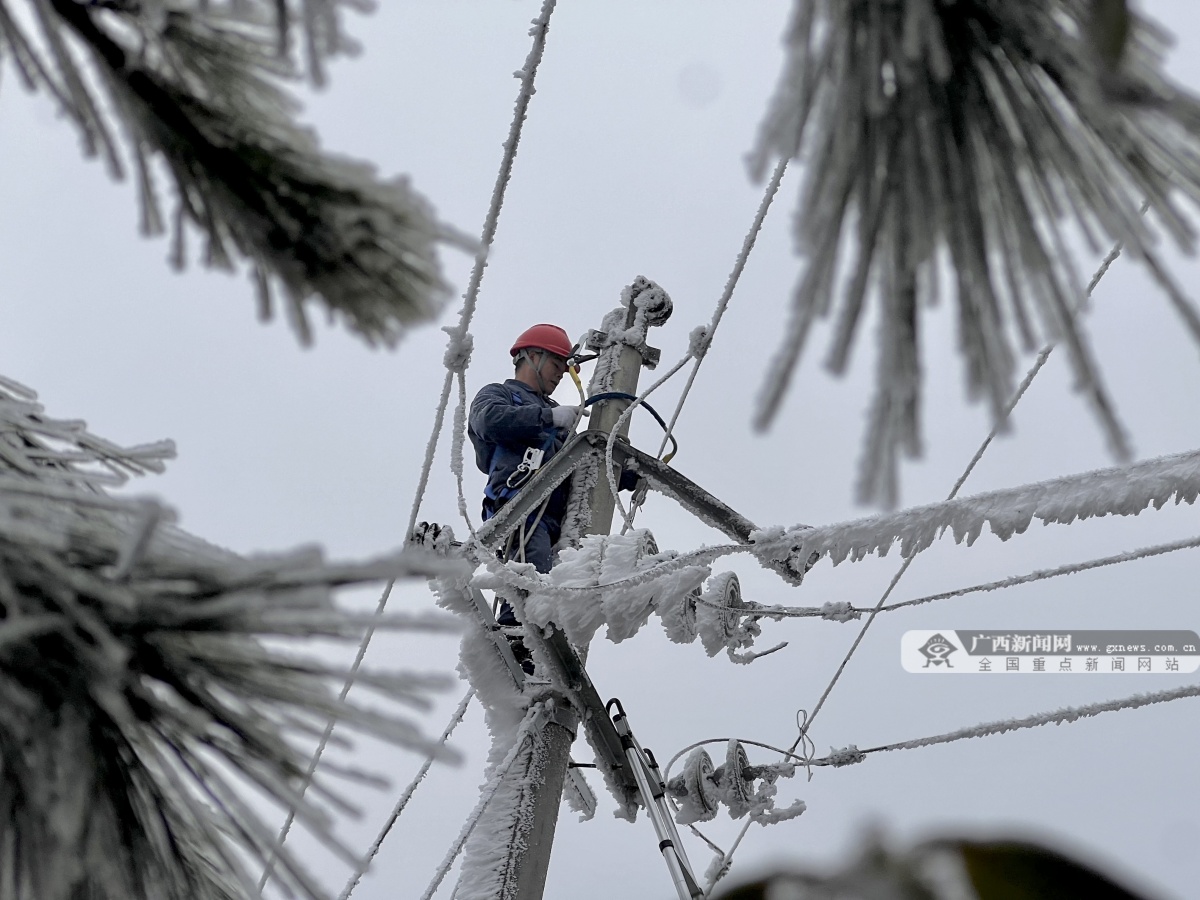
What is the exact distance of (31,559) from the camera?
1031mm

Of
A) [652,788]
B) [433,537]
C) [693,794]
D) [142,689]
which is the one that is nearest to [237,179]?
[142,689]

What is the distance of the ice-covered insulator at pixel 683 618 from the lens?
3650mm

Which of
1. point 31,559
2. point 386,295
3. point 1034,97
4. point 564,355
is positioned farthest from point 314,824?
point 564,355

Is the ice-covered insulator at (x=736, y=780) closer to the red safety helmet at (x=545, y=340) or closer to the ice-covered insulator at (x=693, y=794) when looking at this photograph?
the ice-covered insulator at (x=693, y=794)

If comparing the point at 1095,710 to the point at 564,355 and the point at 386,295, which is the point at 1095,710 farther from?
the point at 386,295

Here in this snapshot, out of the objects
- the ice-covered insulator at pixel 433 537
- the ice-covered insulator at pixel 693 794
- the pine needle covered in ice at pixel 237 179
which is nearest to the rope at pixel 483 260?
the ice-covered insulator at pixel 433 537

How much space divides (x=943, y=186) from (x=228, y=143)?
2.35 ft

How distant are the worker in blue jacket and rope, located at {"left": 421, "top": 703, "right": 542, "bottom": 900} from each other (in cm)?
50

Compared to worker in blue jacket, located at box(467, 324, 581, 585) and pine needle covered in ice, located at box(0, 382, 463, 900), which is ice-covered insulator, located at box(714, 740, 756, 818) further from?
pine needle covered in ice, located at box(0, 382, 463, 900)

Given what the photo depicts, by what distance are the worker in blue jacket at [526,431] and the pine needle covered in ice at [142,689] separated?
3035mm

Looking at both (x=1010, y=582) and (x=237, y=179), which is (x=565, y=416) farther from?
(x=237, y=179)

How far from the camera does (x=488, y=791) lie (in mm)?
3771

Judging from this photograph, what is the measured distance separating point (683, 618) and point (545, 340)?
214 cm

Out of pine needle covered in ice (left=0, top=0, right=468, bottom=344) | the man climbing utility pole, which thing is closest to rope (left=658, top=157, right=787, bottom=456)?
the man climbing utility pole
